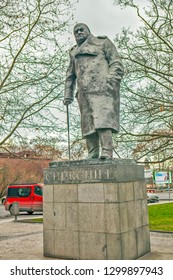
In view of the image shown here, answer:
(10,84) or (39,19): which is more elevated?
(39,19)

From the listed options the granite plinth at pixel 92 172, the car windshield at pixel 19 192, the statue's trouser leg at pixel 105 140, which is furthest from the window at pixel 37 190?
the statue's trouser leg at pixel 105 140

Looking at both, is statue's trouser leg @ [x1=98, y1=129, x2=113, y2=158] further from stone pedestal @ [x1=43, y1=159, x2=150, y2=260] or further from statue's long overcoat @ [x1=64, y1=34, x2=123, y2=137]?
stone pedestal @ [x1=43, y1=159, x2=150, y2=260]

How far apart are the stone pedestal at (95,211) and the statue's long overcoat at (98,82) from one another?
0.86m

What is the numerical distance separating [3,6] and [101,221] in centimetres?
1056

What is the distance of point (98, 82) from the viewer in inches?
255

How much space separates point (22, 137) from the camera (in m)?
14.2

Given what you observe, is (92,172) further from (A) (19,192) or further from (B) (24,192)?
(A) (19,192)

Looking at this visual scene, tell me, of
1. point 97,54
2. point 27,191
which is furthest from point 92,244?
point 27,191

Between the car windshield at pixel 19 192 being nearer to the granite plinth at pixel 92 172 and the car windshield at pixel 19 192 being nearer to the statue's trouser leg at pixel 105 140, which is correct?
the granite plinth at pixel 92 172

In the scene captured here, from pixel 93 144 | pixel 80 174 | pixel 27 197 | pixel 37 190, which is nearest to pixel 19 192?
pixel 27 197

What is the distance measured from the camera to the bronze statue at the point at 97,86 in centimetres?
639

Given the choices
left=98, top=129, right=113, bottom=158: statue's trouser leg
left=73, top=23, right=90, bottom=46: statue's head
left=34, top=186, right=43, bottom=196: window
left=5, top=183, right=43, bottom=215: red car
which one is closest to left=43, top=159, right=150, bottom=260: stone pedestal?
left=98, top=129, right=113, bottom=158: statue's trouser leg

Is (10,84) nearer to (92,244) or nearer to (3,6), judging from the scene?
(3,6)
